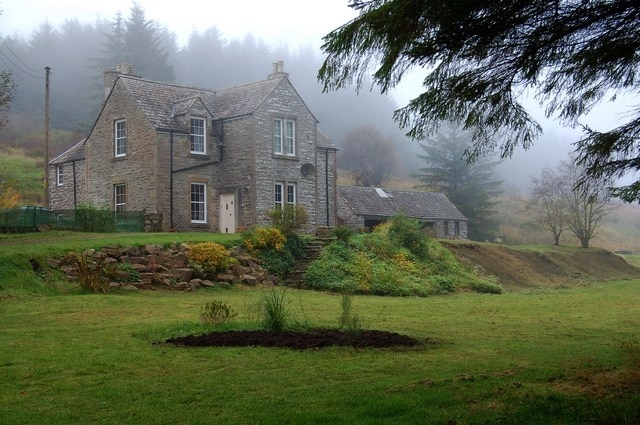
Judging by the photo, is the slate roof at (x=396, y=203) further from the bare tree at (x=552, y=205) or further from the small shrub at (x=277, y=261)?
the small shrub at (x=277, y=261)

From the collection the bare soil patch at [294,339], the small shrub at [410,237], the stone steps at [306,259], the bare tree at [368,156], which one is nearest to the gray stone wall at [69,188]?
the stone steps at [306,259]

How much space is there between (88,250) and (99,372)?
13982 mm

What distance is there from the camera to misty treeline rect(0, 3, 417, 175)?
79000mm

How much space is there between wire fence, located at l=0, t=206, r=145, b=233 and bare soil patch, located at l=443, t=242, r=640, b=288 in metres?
15.7

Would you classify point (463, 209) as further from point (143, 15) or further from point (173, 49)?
point (173, 49)

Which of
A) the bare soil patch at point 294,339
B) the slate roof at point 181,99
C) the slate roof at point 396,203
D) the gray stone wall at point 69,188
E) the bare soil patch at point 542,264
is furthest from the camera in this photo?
the slate roof at point 396,203

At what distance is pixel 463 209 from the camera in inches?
2323

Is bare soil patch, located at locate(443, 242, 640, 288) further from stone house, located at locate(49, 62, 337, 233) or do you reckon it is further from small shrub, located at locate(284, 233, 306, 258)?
stone house, located at locate(49, 62, 337, 233)

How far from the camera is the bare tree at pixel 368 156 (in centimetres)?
7406

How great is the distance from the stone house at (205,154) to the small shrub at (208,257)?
10.2m

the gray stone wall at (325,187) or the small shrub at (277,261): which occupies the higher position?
the gray stone wall at (325,187)

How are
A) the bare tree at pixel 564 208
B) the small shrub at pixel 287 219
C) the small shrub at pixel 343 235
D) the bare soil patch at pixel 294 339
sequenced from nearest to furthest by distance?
1. the bare soil patch at pixel 294 339
2. the small shrub at pixel 287 219
3. the small shrub at pixel 343 235
4. the bare tree at pixel 564 208

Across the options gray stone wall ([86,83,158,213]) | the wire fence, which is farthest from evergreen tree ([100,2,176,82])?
the wire fence

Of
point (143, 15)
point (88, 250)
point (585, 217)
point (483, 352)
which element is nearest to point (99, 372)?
point (483, 352)
